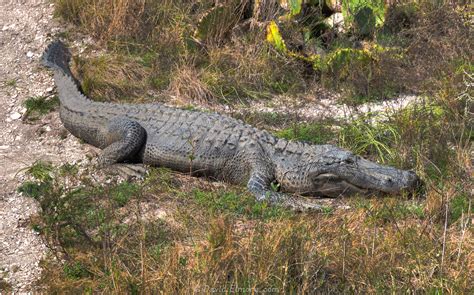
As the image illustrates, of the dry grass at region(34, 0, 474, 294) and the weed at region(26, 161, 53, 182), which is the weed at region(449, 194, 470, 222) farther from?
the weed at region(26, 161, 53, 182)

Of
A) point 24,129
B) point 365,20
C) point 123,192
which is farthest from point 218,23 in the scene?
point 123,192

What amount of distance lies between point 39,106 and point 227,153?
265 cm

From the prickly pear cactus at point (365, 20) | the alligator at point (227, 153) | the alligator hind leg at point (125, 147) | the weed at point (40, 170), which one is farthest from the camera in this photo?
the prickly pear cactus at point (365, 20)

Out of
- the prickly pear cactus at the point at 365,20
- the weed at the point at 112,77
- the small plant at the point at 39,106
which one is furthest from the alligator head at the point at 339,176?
the small plant at the point at 39,106

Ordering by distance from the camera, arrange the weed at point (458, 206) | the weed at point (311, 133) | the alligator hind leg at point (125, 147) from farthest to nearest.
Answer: the weed at point (311, 133) → the alligator hind leg at point (125, 147) → the weed at point (458, 206)

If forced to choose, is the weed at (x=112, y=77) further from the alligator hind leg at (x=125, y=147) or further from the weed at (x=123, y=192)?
the weed at (x=123, y=192)

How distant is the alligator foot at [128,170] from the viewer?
6.77 meters

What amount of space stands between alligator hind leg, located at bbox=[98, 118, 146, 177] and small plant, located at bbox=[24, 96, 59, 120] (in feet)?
4.41

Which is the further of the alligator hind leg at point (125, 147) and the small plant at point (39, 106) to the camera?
the small plant at point (39, 106)

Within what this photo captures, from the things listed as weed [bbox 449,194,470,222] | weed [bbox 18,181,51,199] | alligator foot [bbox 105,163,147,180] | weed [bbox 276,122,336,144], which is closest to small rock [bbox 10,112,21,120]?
alligator foot [bbox 105,163,147,180]

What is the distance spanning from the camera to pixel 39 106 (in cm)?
817

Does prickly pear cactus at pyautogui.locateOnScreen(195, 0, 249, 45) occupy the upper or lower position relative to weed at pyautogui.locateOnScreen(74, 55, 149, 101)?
upper

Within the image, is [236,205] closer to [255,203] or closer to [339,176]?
[255,203]

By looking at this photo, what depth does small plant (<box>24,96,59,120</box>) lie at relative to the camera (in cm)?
805
